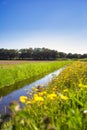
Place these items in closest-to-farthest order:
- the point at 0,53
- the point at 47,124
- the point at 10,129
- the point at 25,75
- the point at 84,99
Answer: the point at 47,124 < the point at 10,129 < the point at 84,99 < the point at 25,75 < the point at 0,53

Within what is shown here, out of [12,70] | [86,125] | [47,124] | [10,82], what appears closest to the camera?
[47,124]

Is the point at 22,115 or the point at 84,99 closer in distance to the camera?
the point at 22,115

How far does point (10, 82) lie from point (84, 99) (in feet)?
60.3

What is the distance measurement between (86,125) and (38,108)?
1.48 metres

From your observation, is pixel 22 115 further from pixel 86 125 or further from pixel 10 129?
pixel 86 125

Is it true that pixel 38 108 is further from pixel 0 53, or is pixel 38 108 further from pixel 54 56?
pixel 54 56

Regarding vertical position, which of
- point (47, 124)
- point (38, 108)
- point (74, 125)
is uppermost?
point (47, 124)

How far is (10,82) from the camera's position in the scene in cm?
2144

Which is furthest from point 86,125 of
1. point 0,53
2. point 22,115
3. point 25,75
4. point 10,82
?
point 0,53

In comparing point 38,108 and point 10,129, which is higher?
point 10,129

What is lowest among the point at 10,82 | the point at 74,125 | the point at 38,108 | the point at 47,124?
the point at 10,82

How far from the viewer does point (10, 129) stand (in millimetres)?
1665

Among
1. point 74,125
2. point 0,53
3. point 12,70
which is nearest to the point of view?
point 74,125

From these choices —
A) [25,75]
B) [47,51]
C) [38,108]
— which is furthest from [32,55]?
[38,108]
